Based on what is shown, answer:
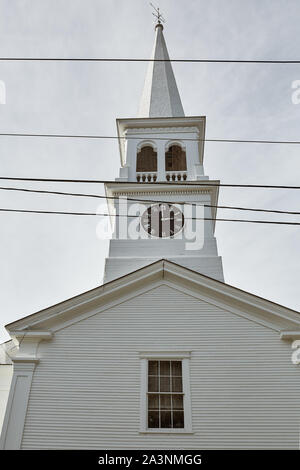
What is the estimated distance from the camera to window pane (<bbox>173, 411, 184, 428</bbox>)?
924cm

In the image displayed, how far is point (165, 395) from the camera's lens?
380 inches

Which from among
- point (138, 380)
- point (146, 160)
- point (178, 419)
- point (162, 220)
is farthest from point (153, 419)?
point (146, 160)

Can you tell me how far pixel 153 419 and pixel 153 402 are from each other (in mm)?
388

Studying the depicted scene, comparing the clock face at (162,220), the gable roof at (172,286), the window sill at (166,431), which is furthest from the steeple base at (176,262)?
the window sill at (166,431)

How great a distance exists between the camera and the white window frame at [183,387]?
905 centimetres

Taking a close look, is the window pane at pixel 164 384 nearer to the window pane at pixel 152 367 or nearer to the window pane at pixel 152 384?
the window pane at pixel 152 384

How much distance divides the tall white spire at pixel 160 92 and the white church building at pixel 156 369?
1091 cm

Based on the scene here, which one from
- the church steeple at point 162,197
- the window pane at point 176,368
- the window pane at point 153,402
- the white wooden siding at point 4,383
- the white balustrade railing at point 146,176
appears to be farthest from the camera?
the white balustrade railing at point 146,176

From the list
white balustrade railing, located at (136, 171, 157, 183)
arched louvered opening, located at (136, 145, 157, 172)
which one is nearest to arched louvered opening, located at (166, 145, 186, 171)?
arched louvered opening, located at (136, 145, 157, 172)

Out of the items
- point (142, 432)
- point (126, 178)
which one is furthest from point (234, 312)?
point (126, 178)

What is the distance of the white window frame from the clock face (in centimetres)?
545
